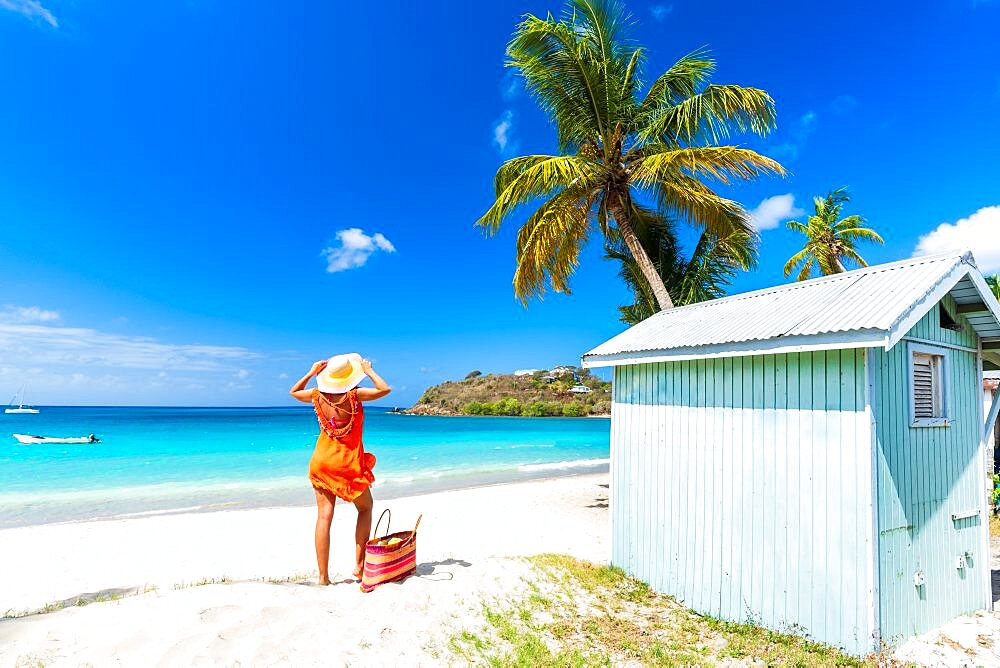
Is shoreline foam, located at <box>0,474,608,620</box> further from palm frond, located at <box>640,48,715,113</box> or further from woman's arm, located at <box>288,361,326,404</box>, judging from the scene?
palm frond, located at <box>640,48,715,113</box>

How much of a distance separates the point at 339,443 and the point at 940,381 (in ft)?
20.2

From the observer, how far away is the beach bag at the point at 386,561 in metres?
4.94

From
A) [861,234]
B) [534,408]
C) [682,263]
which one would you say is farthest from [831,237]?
[534,408]

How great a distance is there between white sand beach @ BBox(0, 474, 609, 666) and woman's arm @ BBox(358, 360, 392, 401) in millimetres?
1917

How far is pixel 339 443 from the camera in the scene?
519 centimetres

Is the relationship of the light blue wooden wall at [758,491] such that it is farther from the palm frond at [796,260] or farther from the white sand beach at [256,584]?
the palm frond at [796,260]

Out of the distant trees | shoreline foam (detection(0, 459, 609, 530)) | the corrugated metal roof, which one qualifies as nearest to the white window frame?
the corrugated metal roof

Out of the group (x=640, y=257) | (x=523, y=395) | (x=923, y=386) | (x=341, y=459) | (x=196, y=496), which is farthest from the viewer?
(x=523, y=395)

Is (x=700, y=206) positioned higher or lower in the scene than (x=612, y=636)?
higher

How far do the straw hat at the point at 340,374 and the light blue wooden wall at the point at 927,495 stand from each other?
4.80 meters

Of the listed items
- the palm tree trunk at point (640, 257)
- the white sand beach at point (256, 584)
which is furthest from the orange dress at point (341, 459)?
the palm tree trunk at point (640, 257)

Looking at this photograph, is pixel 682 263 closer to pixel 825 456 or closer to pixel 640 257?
pixel 640 257

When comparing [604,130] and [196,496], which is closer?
[604,130]

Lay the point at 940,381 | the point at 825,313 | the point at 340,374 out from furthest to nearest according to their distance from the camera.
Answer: the point at 340,374
the point at 940,381
the point at 825,313
